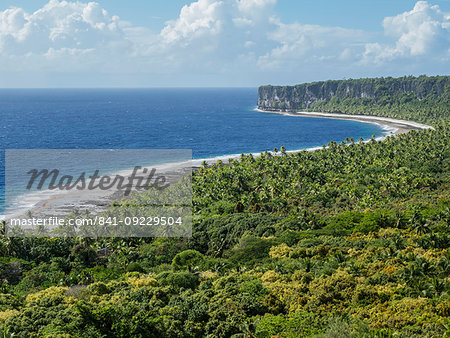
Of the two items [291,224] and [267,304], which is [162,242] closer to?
[291,224]

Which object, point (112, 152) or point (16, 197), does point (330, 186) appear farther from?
point (112, 152)

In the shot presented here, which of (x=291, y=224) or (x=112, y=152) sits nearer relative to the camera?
(x=291, y=224)

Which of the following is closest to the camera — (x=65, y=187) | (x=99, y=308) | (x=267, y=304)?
(x=99, y=308)

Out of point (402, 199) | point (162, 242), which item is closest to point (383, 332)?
point (162, 242)

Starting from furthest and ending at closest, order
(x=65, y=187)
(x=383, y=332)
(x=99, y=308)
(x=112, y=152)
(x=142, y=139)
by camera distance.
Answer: (x=142, y=139), (x=112, y=152), (x=65, y=187), (x=99, y=308), (x=383, y=332)

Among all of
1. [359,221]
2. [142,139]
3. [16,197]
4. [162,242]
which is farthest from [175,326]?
[142,139]

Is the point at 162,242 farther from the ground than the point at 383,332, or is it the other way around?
the point at 383,332
